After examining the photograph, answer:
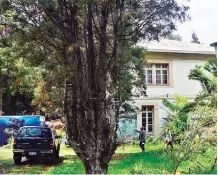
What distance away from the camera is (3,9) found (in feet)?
30.1

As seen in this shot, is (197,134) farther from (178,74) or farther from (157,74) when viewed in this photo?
(178,74)

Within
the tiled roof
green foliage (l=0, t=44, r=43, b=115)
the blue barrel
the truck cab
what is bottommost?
the truck cab

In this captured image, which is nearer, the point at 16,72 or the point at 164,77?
the point at 16,72

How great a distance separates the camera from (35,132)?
1579 cm

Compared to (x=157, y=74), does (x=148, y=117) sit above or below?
below

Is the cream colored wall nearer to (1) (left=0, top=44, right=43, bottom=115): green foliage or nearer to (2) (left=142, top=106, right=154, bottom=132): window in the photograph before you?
(2) (left=142, top=106, right=154, bottom=132): window

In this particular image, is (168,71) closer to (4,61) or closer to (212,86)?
(4,61)

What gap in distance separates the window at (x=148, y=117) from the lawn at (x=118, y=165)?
2409 mm

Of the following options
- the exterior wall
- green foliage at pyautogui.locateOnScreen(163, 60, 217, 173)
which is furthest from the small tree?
the exterior wall

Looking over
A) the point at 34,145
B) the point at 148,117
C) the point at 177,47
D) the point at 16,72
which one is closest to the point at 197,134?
the point at 16,72

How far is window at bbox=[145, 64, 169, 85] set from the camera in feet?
72.0

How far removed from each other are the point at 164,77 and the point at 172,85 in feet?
2.08

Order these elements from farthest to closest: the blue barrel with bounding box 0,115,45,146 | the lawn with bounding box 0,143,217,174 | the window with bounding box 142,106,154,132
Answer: the blue barrel with bounding box 0,115,45,146 < the window with bounding box 142,106,154,132 < the lawn with bounding box 0,143,217,174

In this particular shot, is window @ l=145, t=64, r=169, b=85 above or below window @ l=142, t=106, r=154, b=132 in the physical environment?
above
